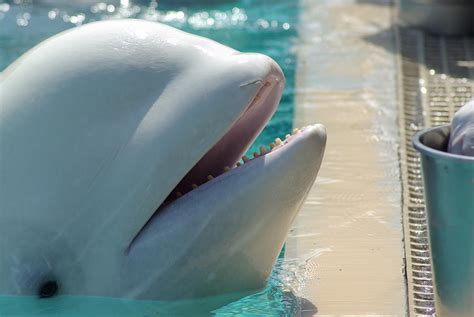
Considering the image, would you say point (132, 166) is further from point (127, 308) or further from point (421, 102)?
point (421, 102)

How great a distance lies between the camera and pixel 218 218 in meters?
4.95

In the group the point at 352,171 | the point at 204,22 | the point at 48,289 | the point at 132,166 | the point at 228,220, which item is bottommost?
the point at 204,22

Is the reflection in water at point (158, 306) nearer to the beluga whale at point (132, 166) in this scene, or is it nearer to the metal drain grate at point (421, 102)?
the beluga whale at point (132, 166)

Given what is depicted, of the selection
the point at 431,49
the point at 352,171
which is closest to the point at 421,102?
the point at 431,49

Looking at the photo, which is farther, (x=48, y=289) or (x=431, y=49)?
(x=431, y=49)

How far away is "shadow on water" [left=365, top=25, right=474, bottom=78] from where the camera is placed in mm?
9578

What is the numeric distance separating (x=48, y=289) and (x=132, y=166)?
71 cm

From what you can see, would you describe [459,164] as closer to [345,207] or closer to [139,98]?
[139,98]

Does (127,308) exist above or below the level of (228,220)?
below

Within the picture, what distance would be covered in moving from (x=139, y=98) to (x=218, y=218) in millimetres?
607

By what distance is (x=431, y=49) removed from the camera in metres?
10.1

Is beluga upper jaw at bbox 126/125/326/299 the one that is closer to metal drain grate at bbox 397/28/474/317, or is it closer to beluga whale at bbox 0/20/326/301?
beluga whale at bbox 0/20/326/301

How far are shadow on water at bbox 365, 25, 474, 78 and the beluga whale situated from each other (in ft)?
15.4

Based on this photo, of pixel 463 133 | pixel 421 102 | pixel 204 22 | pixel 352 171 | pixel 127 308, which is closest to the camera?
pixel 463 133
